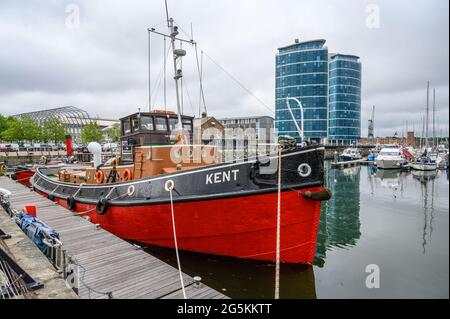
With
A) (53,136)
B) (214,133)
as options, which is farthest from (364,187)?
(53,136)

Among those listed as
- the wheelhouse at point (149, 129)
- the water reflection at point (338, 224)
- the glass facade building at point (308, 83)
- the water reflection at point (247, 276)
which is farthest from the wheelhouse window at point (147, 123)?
the glass facade building at point (308, 83)

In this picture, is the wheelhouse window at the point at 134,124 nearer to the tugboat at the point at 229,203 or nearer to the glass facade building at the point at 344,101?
the tugboat at the point at 229,203

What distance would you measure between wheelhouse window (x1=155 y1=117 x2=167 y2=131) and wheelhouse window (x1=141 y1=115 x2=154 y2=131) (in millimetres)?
208

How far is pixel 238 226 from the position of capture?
22.1ft

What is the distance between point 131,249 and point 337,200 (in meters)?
16.1

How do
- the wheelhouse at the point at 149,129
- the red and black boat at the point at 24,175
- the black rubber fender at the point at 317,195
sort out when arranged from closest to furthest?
the black rubber fender at the point at 317,195, the wheelhouse at the point at 149,129, the red and black boat at the point at 24,175

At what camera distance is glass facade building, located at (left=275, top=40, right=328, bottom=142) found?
7812 centimetres

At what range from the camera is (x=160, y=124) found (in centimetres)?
1006

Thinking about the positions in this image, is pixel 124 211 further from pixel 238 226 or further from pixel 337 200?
pixel 337 200

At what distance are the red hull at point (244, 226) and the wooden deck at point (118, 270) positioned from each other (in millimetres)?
1370

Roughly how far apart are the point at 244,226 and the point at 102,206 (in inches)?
204

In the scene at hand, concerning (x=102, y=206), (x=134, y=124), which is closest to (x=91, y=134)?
(x=134, y=124)

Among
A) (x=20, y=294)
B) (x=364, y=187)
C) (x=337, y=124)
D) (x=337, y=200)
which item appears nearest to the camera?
(x=20, y=294)

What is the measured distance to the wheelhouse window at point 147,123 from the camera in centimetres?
969
